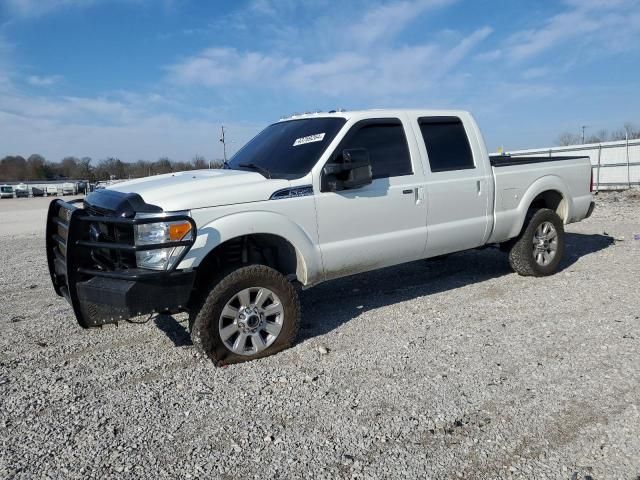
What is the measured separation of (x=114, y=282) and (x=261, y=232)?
117 cm

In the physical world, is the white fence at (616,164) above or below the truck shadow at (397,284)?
above

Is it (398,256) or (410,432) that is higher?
(398,256)

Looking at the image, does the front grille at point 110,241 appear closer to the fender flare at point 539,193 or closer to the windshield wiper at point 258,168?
the windshield wiper at point 258,168

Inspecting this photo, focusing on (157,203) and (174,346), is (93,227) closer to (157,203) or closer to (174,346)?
(157,203)

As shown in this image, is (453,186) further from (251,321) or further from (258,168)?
(251,321)

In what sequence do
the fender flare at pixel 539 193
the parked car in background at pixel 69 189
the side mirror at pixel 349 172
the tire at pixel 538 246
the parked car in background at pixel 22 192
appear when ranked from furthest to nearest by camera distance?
the parked car in background at pixel 69 189 < the parked car in background at pixel 22 192 < the tire at pixel 538 246 < the fender flare at pixel 539 193 < the side mirror at pixel 349 172

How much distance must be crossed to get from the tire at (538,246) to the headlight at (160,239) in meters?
4.40

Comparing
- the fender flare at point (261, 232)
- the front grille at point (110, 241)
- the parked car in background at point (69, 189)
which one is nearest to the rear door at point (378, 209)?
the fender flare at point (261, 232)

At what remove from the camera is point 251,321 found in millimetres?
4086

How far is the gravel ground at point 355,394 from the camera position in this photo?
8.98 feet

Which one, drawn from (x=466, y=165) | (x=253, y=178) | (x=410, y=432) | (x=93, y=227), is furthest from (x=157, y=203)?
(x=466, y=165)

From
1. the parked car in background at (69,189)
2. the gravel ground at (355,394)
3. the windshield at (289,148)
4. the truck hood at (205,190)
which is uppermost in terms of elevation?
the parked car in background at (69,189)

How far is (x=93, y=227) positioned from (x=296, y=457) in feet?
7.86

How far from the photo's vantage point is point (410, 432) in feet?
9.83
